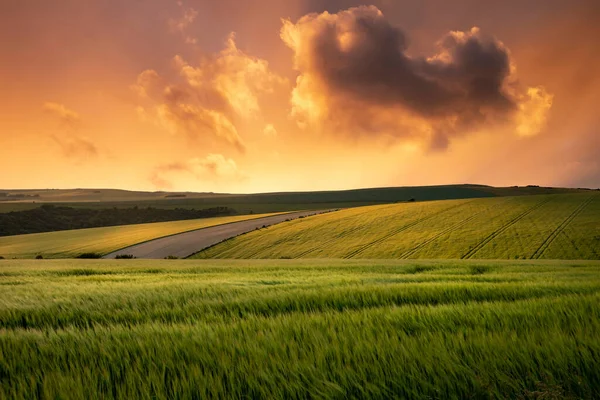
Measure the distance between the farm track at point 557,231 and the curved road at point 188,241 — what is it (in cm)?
4605

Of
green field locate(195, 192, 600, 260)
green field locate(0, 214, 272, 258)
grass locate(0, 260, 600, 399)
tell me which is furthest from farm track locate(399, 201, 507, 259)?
green field locate(0, 214, 272, 258)

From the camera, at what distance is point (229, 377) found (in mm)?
2203

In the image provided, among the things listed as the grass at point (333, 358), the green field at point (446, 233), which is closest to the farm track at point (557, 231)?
the green field at point (446, 233)

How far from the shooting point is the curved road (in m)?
57.0

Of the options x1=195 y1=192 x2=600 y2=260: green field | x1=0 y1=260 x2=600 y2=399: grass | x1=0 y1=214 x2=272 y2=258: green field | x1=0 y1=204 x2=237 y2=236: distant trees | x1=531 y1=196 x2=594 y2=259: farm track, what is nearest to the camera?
x1=0 y1=260 x2=600 y2=399: grass

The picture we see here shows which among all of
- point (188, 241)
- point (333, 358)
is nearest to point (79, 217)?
point (188, 241)

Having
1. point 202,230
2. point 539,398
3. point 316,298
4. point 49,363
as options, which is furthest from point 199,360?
point 202,230

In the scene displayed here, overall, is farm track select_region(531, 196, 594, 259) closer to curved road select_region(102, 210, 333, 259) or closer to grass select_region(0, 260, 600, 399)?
grass select_region(0, 260, 600, 399)

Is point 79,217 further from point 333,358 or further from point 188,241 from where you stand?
point 333,358

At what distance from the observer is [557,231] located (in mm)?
45250

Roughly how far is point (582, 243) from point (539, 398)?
49132 mm

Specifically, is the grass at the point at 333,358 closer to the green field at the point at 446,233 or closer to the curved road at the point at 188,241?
the green field at the point at 446,233

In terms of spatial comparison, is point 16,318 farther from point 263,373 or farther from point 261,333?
point 263,373

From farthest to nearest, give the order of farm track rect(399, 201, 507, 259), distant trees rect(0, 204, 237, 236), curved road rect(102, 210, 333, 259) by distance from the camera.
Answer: distant trees rect(0, 204, 237, 236) → curved road rect(102, 210, 333, 259) → farm track rect(399, 201, 507, 259)
